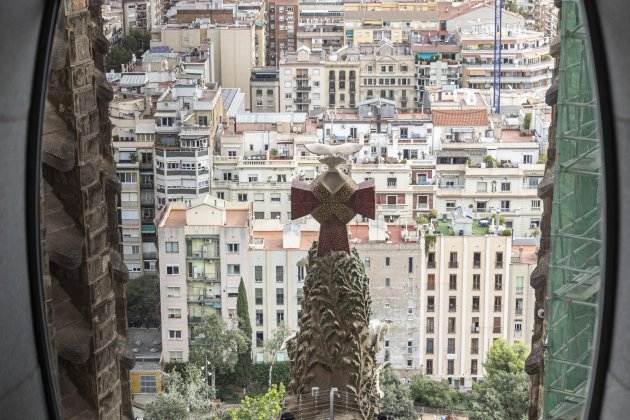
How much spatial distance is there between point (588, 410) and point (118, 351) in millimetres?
2016

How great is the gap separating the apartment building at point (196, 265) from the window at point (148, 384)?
1.00 metres

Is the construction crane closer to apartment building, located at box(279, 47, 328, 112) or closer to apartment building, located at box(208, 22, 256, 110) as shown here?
apartment building, located at box(279, 47, 328, 112)

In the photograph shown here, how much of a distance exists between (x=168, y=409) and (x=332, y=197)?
1219cm

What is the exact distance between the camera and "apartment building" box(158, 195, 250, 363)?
18.7m

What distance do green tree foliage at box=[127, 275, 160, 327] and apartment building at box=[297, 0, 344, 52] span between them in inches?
613

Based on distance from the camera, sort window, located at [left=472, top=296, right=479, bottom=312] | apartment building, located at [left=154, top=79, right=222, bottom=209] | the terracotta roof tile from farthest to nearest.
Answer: the terracotta roof tile, apartment building, located at [left=154, top=79, right=222, bottom=209], window, located at [left=472, top=296, right=479, bottom=312]

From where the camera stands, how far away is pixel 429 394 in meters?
16.8

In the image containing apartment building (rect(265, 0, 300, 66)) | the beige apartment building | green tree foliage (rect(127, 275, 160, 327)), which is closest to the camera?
the beige apartment building

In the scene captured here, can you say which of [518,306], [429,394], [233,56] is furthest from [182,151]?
[233,56]

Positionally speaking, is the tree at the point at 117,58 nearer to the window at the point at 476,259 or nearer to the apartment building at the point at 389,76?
the apartment building at the point at 389,76

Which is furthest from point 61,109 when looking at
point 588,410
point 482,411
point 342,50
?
point 342,50

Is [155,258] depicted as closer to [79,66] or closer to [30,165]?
[79,66]

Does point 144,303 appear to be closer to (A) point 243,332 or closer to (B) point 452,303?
(A) point 243,332

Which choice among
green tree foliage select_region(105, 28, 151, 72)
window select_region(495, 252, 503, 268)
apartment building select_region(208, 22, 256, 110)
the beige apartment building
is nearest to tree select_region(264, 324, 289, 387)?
the beige apartment building
